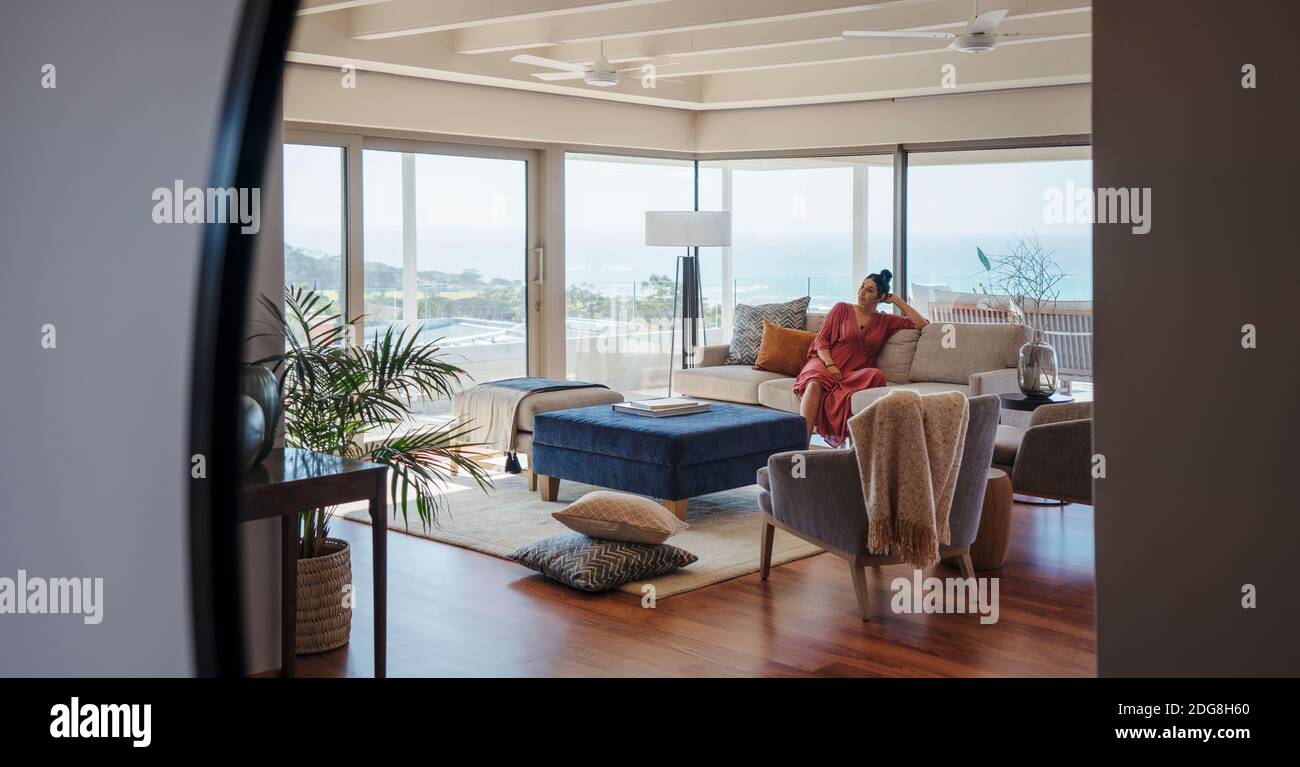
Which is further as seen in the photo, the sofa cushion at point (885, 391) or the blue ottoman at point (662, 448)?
the sofa cushion at point (885, 391)

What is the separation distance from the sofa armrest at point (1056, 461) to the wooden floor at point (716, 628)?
0.31 m

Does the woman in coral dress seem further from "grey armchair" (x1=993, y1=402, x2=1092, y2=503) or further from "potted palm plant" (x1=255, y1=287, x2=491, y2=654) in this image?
"potted palm plant" (x1=255, y1=287, x2=491, y2=654)

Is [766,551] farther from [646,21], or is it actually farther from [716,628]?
[646,21]

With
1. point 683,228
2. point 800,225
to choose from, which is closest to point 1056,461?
point 683,228

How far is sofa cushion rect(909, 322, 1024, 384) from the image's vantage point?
7.01 metres

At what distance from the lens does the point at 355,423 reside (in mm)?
3633

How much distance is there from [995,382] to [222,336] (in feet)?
15.6

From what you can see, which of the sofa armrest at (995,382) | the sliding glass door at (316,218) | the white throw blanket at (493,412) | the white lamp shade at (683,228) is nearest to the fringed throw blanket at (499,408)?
the white throw blanket at (493,412)

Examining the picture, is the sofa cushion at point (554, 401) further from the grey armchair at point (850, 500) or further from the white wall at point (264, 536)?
the white wall at point (264, 536)

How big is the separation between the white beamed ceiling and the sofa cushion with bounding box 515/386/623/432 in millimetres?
1895

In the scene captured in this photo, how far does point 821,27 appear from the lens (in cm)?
625

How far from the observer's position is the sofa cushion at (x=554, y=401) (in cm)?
641

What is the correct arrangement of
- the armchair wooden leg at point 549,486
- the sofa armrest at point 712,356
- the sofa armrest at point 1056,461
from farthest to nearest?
the sofa armrest at point 712,356 < the armchair wooden leg at point 549,486 < the sofa armrest at point 1056,461
